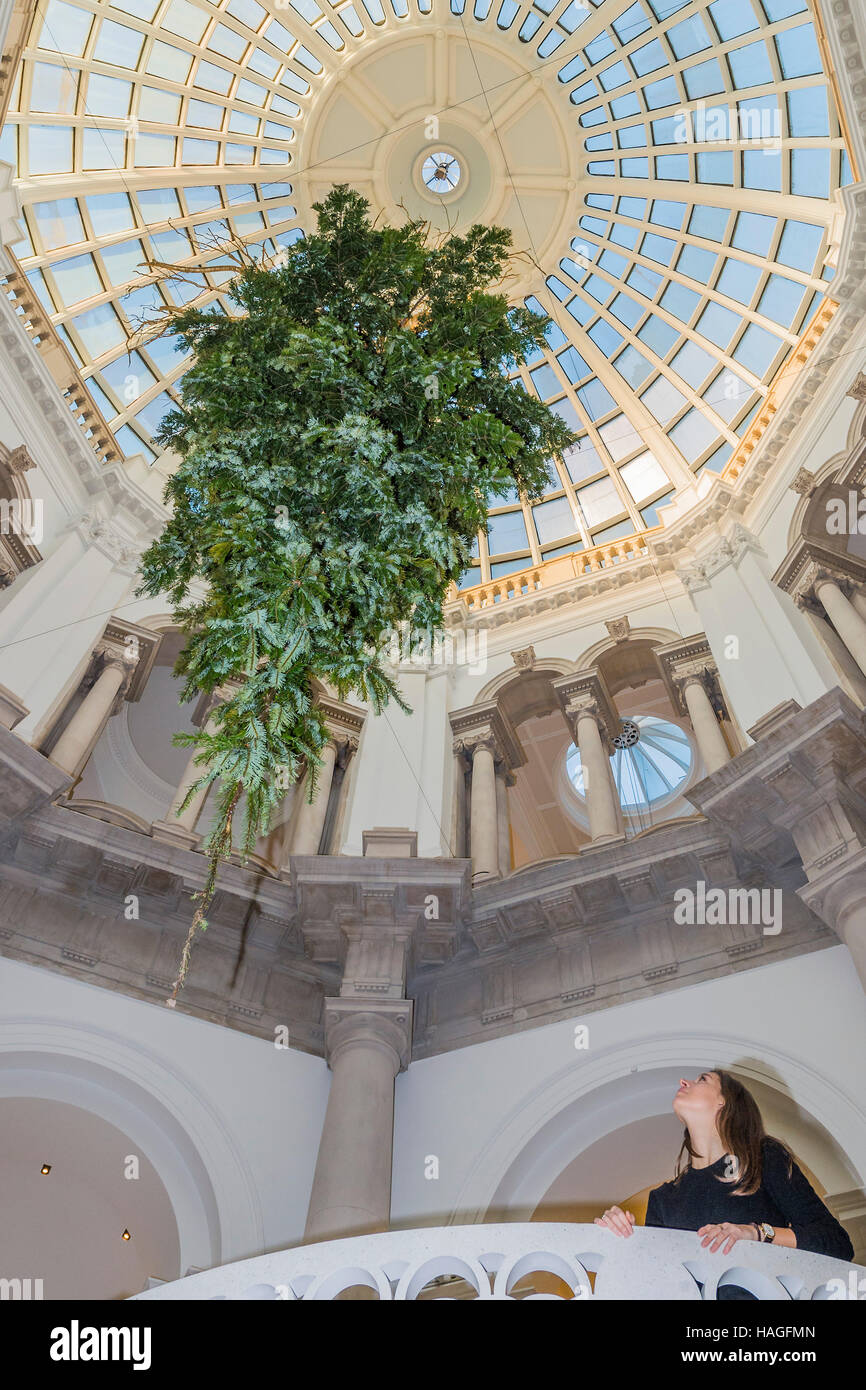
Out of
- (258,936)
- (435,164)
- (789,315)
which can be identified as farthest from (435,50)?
(258,936)

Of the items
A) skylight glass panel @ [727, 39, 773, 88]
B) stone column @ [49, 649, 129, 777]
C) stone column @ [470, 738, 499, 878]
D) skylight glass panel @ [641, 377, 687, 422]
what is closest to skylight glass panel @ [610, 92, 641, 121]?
skylight glass panel @ [727, 39, 773, 88]

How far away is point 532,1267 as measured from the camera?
4137mm

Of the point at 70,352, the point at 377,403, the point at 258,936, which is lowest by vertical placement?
the point at 258,936

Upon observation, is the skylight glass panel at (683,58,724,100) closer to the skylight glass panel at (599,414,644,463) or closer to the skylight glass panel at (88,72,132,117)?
the skylight glass panel at (599,414,644,463)

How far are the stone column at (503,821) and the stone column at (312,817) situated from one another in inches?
105

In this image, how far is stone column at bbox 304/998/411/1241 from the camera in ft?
27.8

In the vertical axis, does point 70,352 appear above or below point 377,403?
above

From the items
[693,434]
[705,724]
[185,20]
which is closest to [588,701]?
[705,724]

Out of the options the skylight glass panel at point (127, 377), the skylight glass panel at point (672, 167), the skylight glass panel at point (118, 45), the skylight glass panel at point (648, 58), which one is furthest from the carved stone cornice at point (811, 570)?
the skylight glass panel at point (118, 45)

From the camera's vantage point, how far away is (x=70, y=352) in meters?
18.7

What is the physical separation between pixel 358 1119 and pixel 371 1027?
1031 millimetres

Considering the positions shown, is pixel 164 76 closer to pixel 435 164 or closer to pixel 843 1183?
pixel 435 164

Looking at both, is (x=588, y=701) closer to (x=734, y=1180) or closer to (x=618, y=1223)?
(x=734, y=1180)
